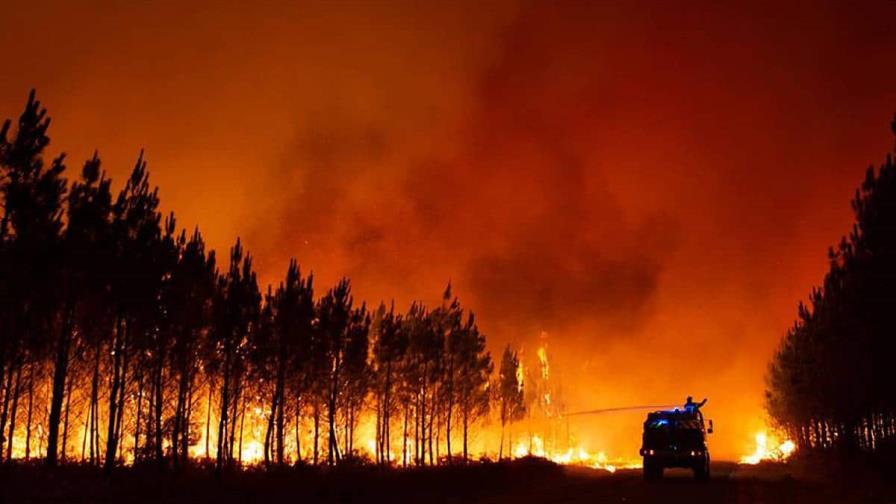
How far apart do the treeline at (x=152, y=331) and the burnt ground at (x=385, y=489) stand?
3122 mm

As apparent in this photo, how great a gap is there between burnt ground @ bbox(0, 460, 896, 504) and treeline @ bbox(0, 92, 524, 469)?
123 inches

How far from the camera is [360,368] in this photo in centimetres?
5006

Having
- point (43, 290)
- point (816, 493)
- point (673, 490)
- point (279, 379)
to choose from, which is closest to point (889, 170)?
point (816, 493)

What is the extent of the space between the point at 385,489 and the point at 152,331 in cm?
1467

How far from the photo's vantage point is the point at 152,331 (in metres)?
34.2

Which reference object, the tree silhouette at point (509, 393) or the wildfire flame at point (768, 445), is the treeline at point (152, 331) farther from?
the wildfire flame at point (768, 445)

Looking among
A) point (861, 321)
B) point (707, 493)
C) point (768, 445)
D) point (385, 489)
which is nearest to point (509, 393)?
point (861, 321)

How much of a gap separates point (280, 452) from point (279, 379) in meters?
3.82

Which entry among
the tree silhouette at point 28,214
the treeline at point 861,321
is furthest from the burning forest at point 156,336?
the treeline at point 861,321

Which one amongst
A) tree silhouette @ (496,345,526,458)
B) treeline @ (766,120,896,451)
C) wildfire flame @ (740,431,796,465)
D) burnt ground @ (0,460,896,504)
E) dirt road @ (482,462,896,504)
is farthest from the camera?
wildfire flame @ (740,431,796,465)

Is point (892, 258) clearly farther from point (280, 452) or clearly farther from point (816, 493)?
point (280, 452)

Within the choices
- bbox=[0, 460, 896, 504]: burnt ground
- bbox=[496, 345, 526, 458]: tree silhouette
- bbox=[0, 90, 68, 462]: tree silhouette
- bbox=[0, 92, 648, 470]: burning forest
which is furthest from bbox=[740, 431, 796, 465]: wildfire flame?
bbox=[0, 90, 68, 462]: tree silhouette

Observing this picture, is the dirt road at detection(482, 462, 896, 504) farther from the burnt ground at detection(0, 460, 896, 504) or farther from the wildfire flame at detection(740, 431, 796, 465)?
the wildfire flame at detection(740, 431, 796, 465)

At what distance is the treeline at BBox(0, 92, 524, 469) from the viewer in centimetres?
2569
